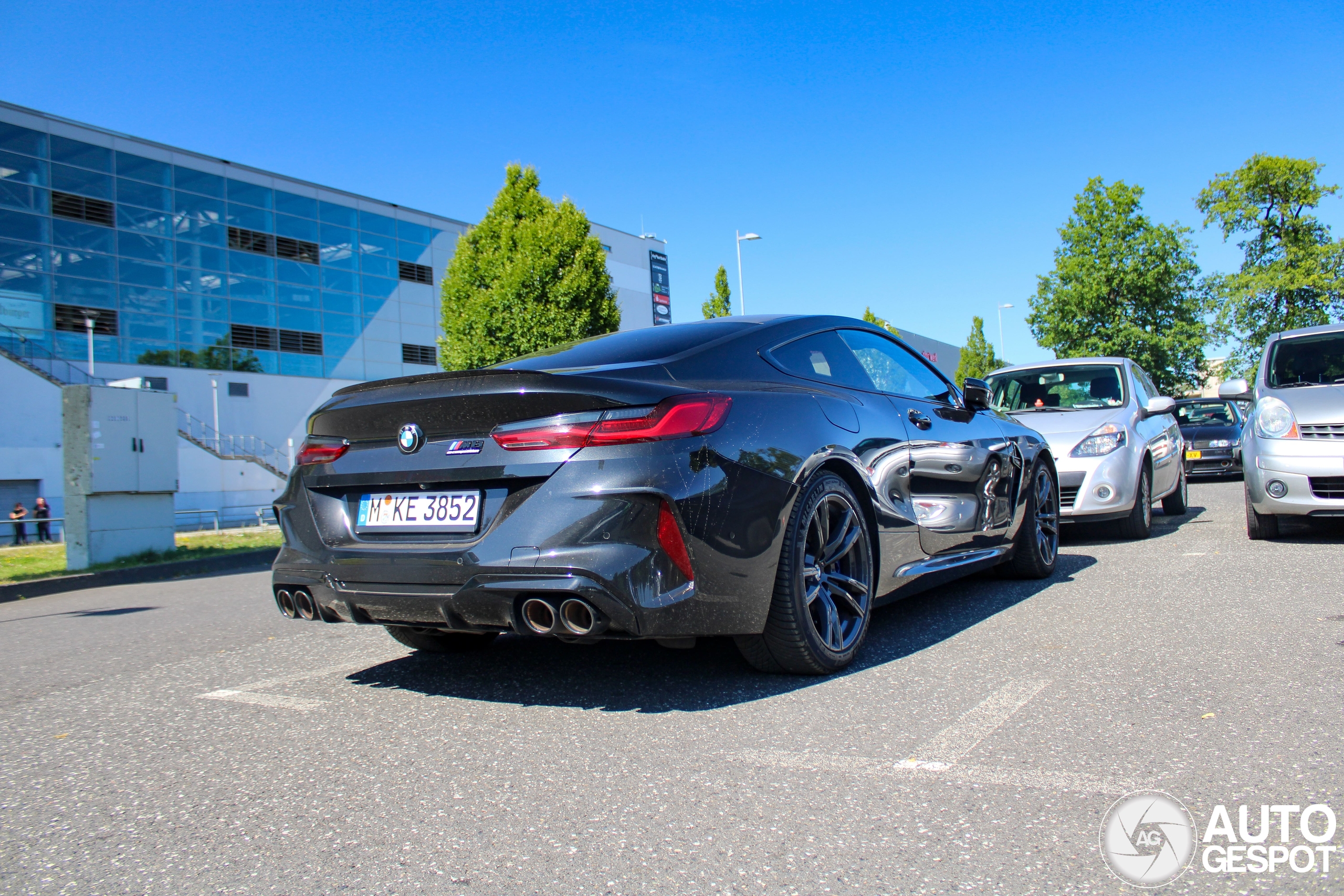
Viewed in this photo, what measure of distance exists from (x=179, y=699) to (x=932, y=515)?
10.3 feet

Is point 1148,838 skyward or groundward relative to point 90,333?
groundward

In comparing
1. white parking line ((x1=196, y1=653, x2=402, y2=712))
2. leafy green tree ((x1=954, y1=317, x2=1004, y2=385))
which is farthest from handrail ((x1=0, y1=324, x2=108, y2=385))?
leafy green tree ((x1=954, y1=317, x2=1004, y2=385))

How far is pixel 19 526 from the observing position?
67.9ft

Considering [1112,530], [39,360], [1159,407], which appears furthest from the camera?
[39,360]

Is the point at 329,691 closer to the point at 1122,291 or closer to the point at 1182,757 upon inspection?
the point at 1182,757

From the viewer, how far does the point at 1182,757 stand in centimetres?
242

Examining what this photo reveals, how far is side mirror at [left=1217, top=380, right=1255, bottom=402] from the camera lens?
6914 millimetres

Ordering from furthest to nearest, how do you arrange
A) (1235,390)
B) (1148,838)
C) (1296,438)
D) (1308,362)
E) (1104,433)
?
(1104,433) → (1308,362) → (1235,390) → (1296,438) → (1148,838)

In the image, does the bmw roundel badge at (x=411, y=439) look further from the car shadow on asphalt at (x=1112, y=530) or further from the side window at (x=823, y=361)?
the car shadow on asphalt at (x=1112, y=530)

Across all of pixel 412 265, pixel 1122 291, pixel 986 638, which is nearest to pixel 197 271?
pixel 412 265

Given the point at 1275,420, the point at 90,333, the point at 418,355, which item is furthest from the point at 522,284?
the point at 418,355

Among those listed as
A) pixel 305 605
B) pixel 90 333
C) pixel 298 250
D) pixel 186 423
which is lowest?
pixel 305 605

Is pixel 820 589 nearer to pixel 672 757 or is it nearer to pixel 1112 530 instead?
pixel 672 757

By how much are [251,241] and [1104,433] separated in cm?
3247
